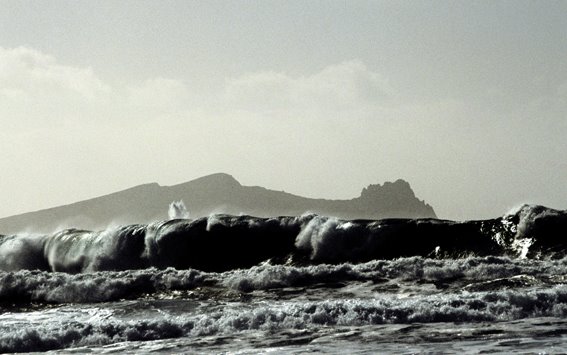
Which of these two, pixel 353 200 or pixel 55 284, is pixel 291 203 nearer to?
pixel 353 200

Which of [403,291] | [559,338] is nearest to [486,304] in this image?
[559,338]

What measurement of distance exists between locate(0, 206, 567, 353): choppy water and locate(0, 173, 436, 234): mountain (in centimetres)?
6858

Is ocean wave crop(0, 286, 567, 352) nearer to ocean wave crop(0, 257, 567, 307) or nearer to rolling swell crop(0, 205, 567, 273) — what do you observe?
ocean wave crop(0, 257, 567, 307)

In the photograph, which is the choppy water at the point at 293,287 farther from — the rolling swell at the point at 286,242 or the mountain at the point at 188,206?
the mountain at the point at 188,206

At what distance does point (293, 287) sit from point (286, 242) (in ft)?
23.6

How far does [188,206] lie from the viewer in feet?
331

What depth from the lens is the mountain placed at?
9931 centimetres

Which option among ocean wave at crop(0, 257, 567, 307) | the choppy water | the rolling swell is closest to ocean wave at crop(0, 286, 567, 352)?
the choppy water

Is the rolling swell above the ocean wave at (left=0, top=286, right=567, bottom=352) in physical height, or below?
above

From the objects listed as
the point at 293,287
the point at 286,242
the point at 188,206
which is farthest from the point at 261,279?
the point at 188,206

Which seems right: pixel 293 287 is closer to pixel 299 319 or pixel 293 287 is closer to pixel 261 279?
pixel 261 279

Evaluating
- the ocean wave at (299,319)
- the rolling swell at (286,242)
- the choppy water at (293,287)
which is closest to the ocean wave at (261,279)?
the choppy water at (293,287)

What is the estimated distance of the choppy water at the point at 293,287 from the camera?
11.3 metres

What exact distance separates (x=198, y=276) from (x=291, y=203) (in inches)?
3295
